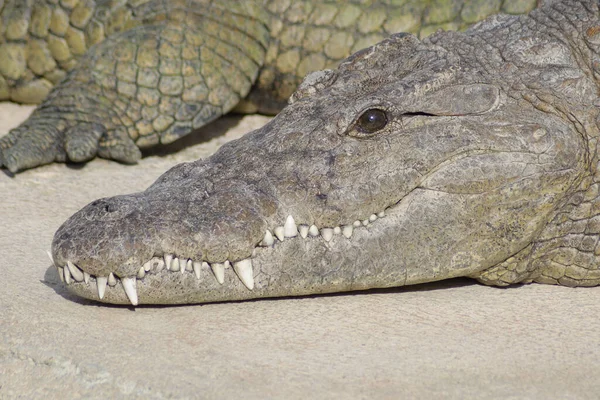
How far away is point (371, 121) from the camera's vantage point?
3422 millimetres

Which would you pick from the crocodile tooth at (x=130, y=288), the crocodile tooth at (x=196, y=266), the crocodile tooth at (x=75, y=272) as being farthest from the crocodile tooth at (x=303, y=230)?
the crocodile tooth at (x=75, y=272)

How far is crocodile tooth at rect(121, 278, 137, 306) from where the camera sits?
10.1 feet

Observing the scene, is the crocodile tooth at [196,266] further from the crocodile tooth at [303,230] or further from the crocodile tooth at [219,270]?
the crocodile tooth at [303,230]

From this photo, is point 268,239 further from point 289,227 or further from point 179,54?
point 179,54

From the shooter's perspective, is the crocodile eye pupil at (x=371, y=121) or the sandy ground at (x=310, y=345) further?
the crocodile eye pupil at (x=371, y=121)

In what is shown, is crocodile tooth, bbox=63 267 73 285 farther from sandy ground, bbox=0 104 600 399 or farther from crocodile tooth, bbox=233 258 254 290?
crocodile tooth, bbox=233 258 254 290

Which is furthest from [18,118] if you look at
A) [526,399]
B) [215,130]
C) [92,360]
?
[526,399]

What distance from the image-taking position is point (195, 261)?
3104mm

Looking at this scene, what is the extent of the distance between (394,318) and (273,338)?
18.7 inches

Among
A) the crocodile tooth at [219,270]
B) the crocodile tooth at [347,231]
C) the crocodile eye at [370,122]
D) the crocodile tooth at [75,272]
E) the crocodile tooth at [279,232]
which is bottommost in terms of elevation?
the crocodile tooth at [75,272]

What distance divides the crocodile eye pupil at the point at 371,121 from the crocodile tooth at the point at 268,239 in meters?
0.57

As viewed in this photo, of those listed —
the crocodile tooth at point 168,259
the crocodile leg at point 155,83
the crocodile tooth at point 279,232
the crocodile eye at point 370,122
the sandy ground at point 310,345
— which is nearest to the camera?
the sandy ground at point 310,345

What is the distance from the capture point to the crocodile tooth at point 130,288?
10.1 ft

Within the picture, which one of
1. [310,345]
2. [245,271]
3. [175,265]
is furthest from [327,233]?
[175,265]
